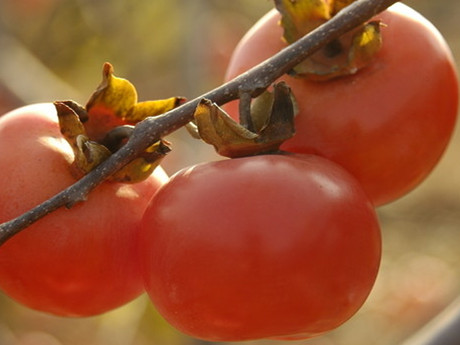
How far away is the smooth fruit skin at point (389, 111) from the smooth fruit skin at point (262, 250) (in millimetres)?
107

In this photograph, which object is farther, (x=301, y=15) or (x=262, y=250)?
(x=301, y=15)

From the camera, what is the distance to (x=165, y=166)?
9.51 feet

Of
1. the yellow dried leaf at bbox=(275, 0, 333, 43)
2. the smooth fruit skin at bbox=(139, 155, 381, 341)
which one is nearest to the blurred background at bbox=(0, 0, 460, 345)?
the yellow dried leaf at bbox=(275, 0, 333, 43)

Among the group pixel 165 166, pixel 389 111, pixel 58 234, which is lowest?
pixel 165 166

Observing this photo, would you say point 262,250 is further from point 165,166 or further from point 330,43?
point 165,166

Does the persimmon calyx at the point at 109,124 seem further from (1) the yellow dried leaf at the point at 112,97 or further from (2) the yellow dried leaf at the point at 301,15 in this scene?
(2) the yellow dried leaf at the point at 301,15

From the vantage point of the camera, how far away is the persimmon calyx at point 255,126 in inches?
41.7

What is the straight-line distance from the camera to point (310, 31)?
1.20m

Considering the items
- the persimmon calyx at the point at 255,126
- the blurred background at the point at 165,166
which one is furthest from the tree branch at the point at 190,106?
the blurred background at the point at 165,166

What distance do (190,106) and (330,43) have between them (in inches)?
9.8

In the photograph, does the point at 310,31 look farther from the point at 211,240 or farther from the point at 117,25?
the point at 117,25

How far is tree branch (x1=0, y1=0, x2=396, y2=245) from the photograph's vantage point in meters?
1.05

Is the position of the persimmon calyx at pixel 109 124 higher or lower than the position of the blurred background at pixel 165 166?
higher

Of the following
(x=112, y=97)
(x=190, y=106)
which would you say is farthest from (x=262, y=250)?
(x=112, y=97)
